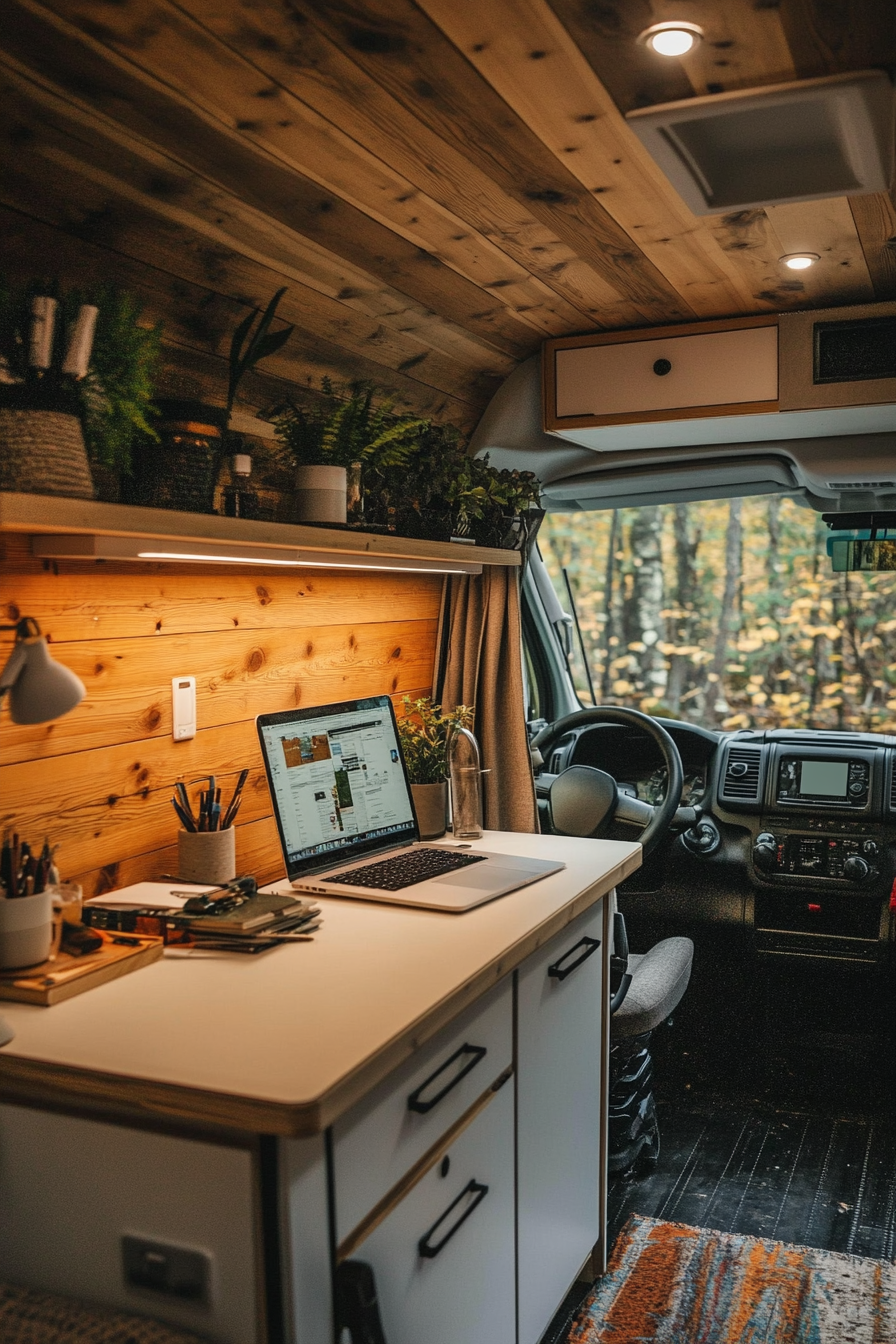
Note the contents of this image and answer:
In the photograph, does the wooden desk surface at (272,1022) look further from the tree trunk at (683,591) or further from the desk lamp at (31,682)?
the tree trunk at (683,591)

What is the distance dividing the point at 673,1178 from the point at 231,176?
7.63ft

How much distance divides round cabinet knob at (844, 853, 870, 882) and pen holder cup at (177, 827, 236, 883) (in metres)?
1.84

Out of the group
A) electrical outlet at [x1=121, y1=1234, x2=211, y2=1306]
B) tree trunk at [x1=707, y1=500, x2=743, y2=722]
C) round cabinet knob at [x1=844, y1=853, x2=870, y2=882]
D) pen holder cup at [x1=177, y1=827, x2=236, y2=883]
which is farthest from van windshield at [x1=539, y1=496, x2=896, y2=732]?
electrical outlet at [x1=121, y1=1234, x2=211, y2=1306]

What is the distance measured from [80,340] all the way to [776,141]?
3.71 ft

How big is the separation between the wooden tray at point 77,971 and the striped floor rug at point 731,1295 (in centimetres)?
115

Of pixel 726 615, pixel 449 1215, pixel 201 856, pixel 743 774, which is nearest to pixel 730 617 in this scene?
pixel 726 615

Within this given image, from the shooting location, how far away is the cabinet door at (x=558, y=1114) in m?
1.77

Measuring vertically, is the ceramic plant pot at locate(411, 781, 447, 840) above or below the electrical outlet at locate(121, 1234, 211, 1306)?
above

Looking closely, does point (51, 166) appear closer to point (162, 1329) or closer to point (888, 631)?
point (162, 1329)

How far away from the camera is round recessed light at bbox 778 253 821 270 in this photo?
2.19m

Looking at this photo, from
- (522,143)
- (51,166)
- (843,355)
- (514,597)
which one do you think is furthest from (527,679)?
(51,166)

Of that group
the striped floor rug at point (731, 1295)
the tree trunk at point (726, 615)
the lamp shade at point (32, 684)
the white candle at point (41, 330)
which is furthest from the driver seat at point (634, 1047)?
the tree trunk at point (726, 615)

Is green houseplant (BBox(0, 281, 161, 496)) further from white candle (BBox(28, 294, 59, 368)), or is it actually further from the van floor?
the van floor

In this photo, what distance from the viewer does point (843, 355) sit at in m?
2.51
